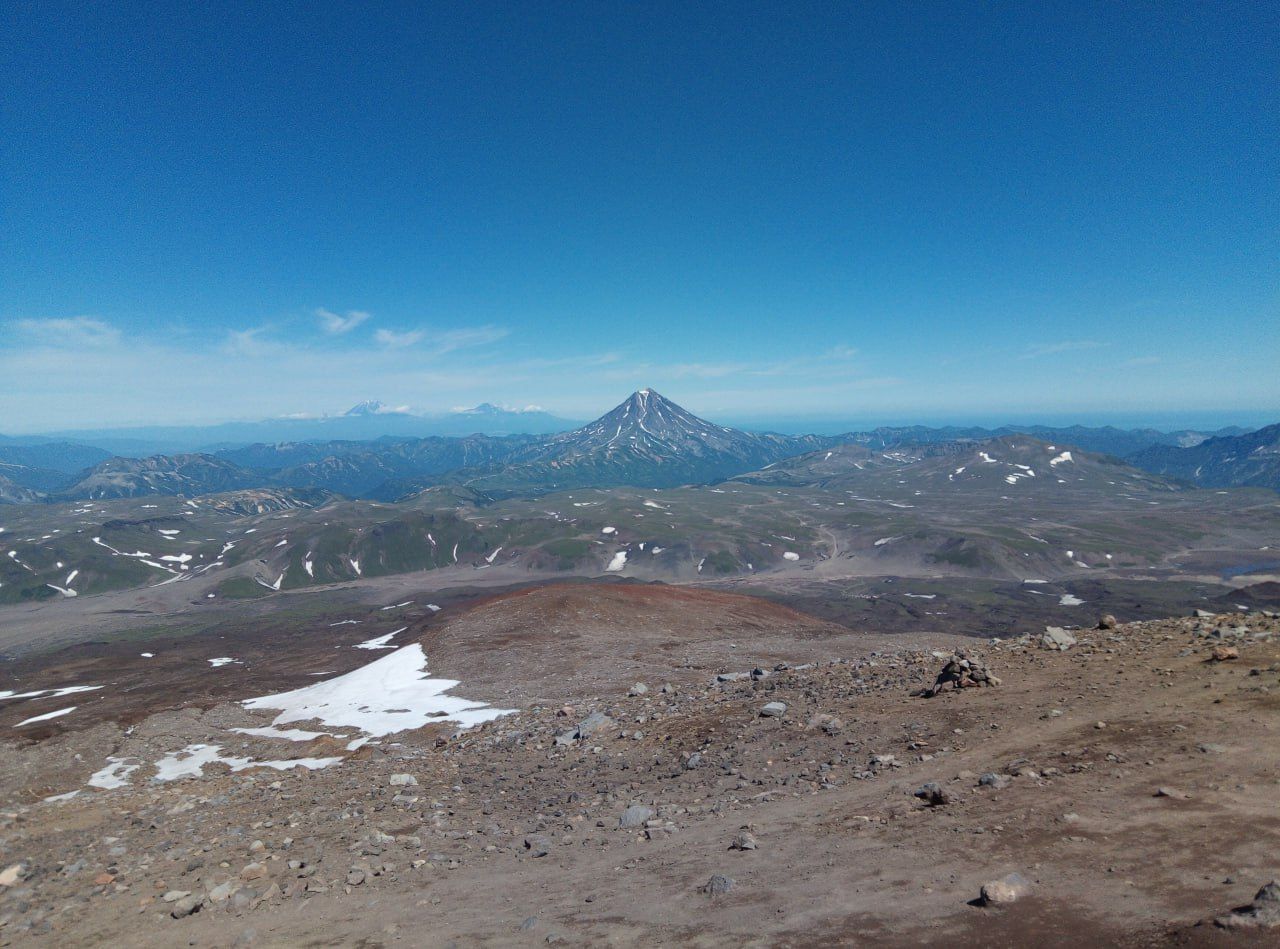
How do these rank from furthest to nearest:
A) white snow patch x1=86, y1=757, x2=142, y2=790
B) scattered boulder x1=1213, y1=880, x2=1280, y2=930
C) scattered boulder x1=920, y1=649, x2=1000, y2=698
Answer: white snow patch x1=86, y1=757, x2=142, y2=790
scattered boulder x1=920, y1=649, x2=1000, y2=698
scattered boulder x1=1213, y1=880, x2=1280, y2=930

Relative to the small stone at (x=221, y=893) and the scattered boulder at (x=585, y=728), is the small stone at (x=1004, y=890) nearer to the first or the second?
the small stone at (x=221, y=893)

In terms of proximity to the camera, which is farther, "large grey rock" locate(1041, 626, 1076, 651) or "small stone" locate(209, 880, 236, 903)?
"large grey rock" locate(1041, 626, 1076, 651)

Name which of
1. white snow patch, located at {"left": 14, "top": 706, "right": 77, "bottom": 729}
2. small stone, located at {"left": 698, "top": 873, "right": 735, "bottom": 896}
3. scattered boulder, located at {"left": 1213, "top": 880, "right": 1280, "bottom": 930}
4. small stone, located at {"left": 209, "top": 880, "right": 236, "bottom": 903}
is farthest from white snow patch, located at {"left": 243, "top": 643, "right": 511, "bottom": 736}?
white snow patch, located at {"left": 14, "top": 706, "right": 77, "bottom": 729}

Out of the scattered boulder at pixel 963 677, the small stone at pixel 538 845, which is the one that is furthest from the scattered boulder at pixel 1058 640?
the small stone at pixel 538 845

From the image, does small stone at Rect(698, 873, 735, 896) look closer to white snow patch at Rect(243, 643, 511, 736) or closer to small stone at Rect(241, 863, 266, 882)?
small stone at Rect(241, 863, 266, 882)

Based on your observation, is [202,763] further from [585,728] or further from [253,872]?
[585,728]

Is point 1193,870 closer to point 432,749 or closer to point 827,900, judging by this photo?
point 827,900

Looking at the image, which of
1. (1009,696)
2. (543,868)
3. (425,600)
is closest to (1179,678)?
(1009,696)

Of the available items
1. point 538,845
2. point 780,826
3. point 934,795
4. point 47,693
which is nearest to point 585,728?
point 538,845
